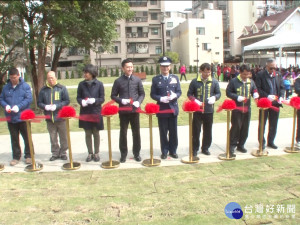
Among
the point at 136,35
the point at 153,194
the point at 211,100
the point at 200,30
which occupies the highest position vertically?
the point at 200,30

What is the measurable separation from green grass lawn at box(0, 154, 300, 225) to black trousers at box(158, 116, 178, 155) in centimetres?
64

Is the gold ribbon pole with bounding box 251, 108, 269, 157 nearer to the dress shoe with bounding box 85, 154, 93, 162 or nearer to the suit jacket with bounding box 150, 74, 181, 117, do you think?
the suit jacket with bounding box 150, 74, 181, 117

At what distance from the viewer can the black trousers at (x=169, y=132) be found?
580 cm

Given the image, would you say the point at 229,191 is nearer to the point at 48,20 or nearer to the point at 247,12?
the point at 48,20

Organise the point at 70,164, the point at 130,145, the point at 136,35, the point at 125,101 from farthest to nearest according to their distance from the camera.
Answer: the point at 136,35 < the point at 130,145 < the point at 70,164 < the point at 125,101

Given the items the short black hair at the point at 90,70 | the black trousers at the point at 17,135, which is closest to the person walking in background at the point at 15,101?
the black trousers at the point at 17,135

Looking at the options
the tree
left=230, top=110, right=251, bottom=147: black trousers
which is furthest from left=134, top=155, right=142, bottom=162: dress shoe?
the tree

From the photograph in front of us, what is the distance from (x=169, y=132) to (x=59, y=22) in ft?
22.1

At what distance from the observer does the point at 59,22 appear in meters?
10.3

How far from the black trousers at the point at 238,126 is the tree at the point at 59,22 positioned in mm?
7201

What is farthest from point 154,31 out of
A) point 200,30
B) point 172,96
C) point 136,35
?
point 172,96

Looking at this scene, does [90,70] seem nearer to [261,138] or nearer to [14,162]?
[14,162]

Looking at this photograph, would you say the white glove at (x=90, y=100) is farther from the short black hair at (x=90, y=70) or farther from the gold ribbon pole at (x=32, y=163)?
the gold ribbon pole at (x=32, y=163)

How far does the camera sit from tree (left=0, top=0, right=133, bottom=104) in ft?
35.0
